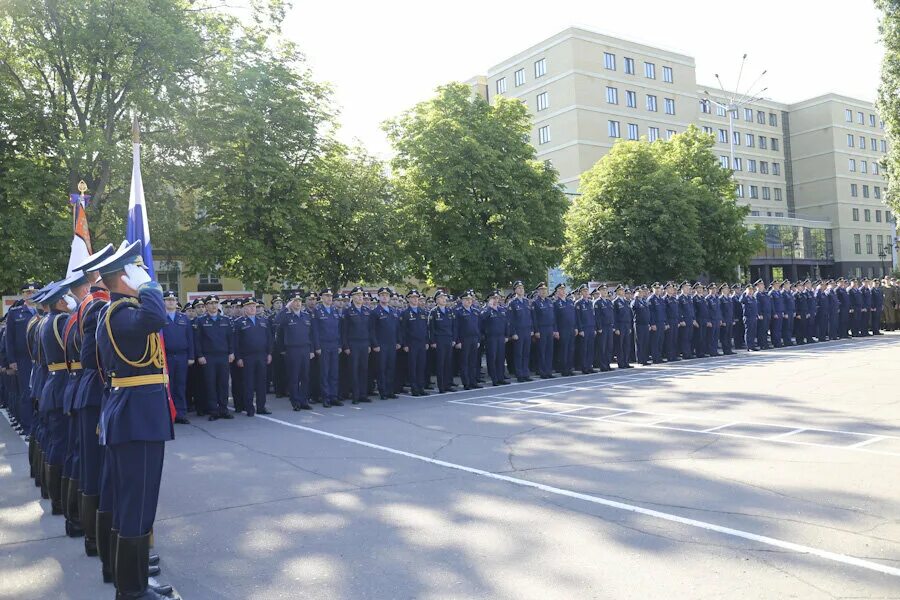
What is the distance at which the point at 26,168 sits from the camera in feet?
61.1

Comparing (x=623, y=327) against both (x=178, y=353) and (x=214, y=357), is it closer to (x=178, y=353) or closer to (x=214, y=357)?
(x=214, y=357)

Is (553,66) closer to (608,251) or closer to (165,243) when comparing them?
(608,251)

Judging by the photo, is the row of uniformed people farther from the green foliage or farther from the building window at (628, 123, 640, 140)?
the building window at (628, 123, 640, 140)

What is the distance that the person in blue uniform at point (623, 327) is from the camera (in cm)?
1739

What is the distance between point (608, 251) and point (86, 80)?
22.6 metres

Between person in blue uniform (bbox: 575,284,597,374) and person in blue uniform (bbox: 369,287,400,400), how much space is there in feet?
15.8

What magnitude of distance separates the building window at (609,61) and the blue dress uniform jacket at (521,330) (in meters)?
46.5

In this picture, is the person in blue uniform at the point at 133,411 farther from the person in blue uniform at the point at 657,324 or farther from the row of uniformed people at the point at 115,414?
the person in blue uniform at the point at 657,324

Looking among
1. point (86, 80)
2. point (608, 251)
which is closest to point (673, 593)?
point (86, 80)

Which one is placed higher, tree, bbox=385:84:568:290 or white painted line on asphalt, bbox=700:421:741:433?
tree, bbox=385:84:568:290

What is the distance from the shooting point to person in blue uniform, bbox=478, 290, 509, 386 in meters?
15.0

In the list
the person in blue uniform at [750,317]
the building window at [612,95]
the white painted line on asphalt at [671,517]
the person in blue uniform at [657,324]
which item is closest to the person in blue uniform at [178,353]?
the white painted line on asphalt at [671,517]

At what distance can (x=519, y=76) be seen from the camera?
6050 cm

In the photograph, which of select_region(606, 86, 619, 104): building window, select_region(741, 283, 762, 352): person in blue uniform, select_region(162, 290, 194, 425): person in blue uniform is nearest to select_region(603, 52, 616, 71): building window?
select_region(606, 86, 619, 104): building window
